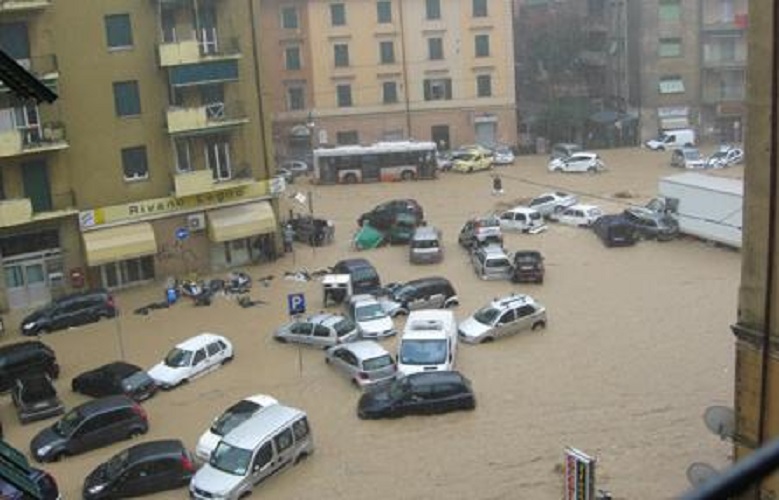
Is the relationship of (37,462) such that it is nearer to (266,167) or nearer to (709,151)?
(266,167)

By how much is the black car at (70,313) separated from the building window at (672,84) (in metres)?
38.5

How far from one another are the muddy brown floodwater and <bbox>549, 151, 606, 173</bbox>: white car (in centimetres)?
1379

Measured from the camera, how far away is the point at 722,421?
50.4 feet

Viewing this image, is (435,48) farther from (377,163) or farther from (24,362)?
Answer: (24,362)

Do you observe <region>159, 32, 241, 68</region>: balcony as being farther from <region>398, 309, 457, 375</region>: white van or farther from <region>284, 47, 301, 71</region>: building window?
<region>284, 47, 301, 71</region>: building window

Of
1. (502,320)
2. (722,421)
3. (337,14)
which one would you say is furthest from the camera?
(337,14)

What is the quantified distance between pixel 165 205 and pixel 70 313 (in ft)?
18.9

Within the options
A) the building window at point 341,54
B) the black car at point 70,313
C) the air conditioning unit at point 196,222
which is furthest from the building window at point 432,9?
the black car at point 70,313

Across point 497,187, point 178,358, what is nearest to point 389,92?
point 497,187

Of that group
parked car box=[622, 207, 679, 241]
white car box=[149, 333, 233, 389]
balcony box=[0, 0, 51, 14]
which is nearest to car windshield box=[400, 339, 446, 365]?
white car box=[149, 333, 233, 389]

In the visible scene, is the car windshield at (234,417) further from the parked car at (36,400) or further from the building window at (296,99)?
the building window at (296,99)

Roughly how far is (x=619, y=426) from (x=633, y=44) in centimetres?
4477

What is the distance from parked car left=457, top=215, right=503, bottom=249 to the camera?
35469 mm

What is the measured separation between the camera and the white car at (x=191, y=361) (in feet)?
80.8
